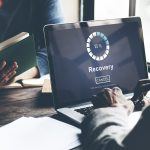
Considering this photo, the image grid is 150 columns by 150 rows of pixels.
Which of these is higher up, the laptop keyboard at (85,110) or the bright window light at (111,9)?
the bright window light at (111,9)

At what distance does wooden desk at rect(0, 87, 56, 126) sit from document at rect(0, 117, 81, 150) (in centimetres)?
7

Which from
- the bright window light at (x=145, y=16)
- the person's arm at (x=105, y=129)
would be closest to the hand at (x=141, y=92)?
the person's arm at (x=105, y=129)

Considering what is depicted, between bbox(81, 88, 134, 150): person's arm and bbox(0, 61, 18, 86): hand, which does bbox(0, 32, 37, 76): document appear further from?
bbox(81, 88, 134, 150): person's arm

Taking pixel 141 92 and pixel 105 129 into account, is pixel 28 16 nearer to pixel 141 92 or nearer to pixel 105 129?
pixel 141 92

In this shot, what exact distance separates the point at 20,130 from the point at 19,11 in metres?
1.32

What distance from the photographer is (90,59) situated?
1.46 metres

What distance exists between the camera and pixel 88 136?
1.04 metres

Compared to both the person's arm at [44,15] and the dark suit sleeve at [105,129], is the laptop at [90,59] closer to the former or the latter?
the dark suit sleeve at [105,129]

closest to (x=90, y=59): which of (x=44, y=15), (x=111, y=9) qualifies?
(x=44, y=15)

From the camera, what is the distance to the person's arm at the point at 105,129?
925 mm

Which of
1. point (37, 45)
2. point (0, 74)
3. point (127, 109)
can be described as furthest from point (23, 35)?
point (37, 45)

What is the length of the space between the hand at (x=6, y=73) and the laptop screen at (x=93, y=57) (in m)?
0.35

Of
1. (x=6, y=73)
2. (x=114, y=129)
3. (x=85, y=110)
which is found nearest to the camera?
(x=114, y=129)

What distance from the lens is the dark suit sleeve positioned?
3.03 ft
